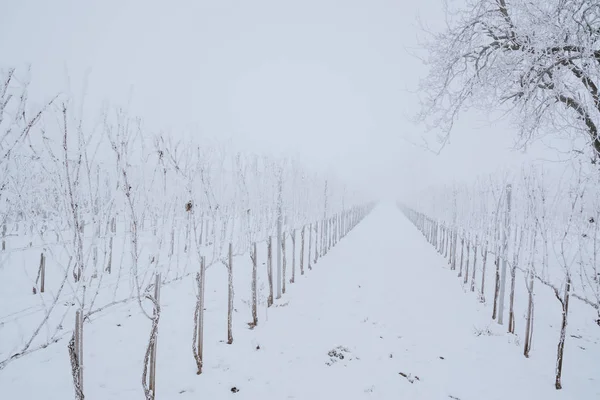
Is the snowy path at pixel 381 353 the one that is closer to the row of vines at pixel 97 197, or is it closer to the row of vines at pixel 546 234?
the row of vines at pixel 546 234

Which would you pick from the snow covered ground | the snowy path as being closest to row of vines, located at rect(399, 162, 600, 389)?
the snow covered ground

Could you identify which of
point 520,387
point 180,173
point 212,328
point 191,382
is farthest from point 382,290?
point 180,173

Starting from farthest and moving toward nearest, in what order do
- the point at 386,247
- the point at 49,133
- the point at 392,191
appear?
the point at 392,191 < the point at 386,247 < the point at 49,133

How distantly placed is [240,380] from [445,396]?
270 cm

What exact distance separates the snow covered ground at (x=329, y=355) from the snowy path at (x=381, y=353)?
2 cm

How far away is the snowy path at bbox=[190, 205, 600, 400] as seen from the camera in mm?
3930

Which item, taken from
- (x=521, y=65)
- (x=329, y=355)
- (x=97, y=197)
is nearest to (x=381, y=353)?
(x=329, y=355)

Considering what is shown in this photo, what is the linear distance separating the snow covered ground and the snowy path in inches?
0.8

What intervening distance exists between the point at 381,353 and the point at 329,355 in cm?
85

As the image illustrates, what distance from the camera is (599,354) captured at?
481 cm

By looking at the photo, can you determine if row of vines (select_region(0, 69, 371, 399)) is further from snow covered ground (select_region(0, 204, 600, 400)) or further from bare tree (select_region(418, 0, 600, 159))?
bare tree (select_region(418, 0, 600, 159))

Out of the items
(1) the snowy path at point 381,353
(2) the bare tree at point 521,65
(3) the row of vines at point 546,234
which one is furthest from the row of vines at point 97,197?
(3) the row of vines at point 546,234

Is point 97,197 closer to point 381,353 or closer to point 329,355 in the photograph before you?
point 329,355

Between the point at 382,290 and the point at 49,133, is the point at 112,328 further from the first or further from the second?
the point at 382,290
